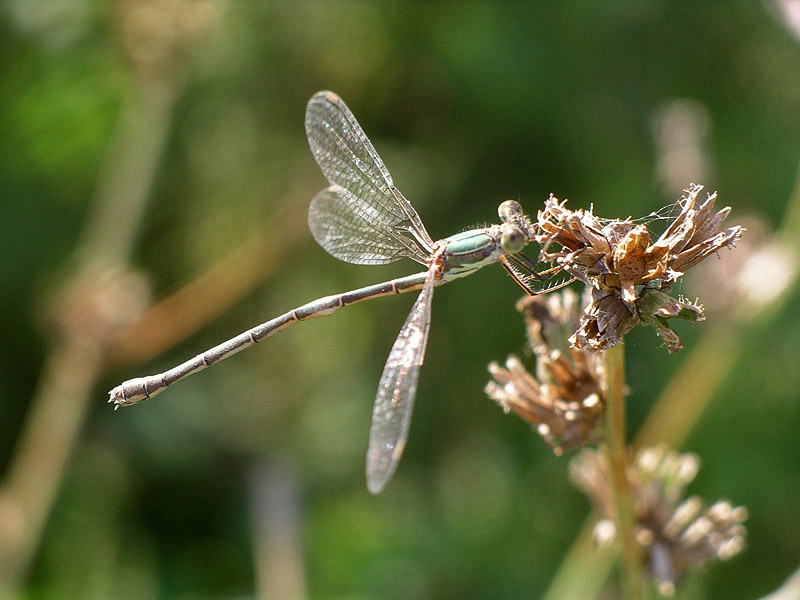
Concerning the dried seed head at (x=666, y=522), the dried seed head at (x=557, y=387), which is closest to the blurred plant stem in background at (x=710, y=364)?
the dried seed head at (x=666, y=522)

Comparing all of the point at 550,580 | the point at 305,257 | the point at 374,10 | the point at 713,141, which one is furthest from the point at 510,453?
the point at 374,10

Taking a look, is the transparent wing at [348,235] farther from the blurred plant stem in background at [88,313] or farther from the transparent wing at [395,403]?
the blurred plant stem in background at [88,313]

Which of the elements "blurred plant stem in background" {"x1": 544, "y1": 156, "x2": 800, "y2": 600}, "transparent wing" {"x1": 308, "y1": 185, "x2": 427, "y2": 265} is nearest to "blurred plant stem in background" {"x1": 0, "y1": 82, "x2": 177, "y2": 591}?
"transparent wing" {"x1": 308, "y1": 185, "x2": 427, "y2": 265}

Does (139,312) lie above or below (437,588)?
above

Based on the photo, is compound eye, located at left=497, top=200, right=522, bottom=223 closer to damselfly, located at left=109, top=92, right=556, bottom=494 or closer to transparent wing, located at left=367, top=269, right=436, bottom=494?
damselfly, located at left=109, top=92, right=556, bottom=494

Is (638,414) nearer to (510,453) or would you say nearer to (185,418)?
(510,453)

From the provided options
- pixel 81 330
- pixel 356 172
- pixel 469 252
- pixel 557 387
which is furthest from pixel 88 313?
pixel 557 387
